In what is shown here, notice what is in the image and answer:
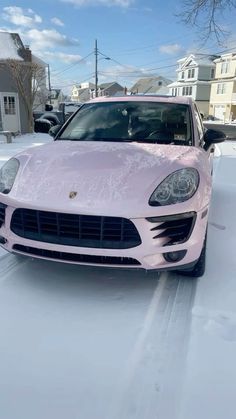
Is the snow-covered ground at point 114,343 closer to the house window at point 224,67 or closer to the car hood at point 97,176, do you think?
the car hood at point 97,176

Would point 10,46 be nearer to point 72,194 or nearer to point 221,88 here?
point 72,194

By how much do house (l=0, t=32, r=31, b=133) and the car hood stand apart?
54.7ft

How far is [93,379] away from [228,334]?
0.95 metres

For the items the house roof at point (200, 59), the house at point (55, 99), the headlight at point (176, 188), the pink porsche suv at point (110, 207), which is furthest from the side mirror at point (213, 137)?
the house at point (55, 99)

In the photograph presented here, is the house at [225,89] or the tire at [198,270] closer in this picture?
the tire at [198,270]

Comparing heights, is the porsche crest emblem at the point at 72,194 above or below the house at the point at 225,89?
below

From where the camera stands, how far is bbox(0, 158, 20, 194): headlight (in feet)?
8.79

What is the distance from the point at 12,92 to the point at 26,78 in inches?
43.5

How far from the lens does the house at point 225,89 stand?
41881mm

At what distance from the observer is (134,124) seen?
3.70 m

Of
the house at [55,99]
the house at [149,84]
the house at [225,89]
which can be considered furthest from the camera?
the house at [149,84]

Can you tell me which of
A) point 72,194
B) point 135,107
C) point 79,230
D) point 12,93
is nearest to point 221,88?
point 12,93

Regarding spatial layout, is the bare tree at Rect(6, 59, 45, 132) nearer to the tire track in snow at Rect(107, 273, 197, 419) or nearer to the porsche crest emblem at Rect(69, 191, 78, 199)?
the porsche crest emblem at Rect(69, 191, 78, 199)

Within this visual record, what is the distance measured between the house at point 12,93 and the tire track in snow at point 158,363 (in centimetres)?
1775
